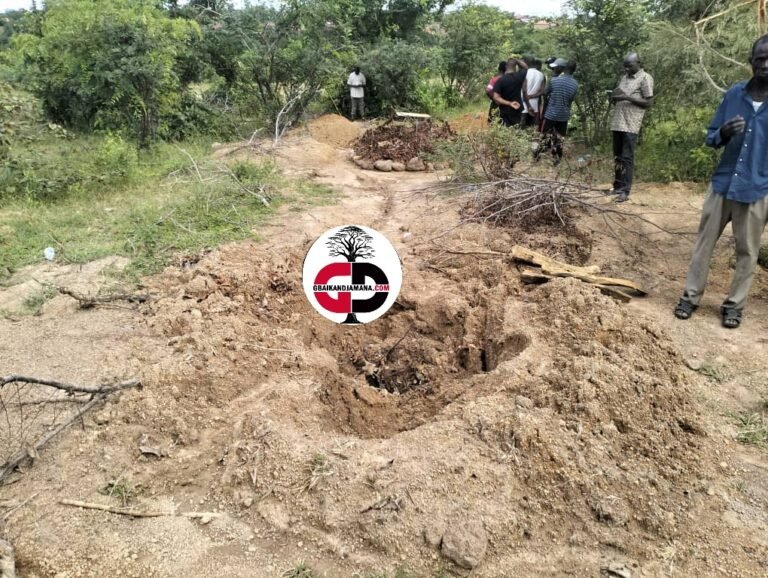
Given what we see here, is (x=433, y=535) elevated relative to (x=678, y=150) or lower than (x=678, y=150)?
lower

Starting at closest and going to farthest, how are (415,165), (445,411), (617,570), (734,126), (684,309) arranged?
(617,570) → (445,411) → (734,126) → (684,309) → (415,165)

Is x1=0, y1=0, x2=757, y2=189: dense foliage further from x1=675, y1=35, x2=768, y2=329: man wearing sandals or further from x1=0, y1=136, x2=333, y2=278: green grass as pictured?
x1=675, y1=35, x2=768, y2=329: man wearing sandals

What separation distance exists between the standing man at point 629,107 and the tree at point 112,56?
609 cm

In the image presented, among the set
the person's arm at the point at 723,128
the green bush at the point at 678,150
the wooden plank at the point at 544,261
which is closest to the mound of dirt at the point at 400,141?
the green bush at the point at 678,150

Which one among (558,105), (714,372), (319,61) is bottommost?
(714,372)

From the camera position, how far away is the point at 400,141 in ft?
29.2

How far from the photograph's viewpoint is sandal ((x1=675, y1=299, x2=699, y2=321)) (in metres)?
3.70

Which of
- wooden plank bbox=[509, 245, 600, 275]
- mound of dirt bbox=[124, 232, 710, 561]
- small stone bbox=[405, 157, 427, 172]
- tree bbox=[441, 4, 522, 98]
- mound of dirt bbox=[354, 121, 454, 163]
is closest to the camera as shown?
mound of dirt bbox=[124, 232, 710, 561]

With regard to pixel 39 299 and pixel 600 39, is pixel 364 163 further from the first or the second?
pixel 39 299

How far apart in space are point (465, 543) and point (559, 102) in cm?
589

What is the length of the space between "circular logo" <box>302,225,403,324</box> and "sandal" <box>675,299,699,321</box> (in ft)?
6.46

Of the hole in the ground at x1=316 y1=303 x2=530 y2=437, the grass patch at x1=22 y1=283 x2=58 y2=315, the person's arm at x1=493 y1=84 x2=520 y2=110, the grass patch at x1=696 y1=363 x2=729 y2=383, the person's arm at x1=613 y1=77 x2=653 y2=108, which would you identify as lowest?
the hole in the ground at x1=316 y1=303 x2=530 y2=437

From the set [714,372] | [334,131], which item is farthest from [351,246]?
[334,131]

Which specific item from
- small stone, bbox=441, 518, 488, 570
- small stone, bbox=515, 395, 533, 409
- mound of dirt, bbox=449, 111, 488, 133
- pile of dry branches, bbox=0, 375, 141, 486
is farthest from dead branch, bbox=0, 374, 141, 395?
mound of dirt, bbox=449, 111, 488, 133
